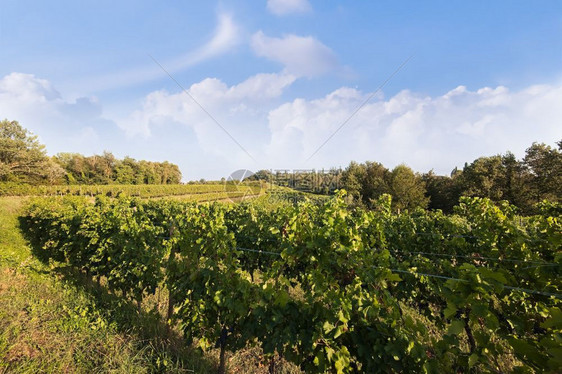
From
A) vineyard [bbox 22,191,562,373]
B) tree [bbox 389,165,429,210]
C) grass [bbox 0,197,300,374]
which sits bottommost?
grass [bbox 0,197,300,374]

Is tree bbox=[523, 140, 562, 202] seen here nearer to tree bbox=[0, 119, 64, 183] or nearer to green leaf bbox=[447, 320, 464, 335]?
green leaf bbox=[447, 320, 464, 335]

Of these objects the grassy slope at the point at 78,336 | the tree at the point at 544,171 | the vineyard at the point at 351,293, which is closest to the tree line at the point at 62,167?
the grassy slope at the point at 78,336

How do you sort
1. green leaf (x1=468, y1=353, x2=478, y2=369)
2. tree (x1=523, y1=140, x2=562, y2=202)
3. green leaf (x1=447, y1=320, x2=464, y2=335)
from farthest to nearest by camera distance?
1. tree (x1=523, y1=140, x2=562, y2=202)
2. green leaf (x1=447, y1=320, x2=464, y2=335)
3. green leaf (x1=468, y1=353, x2=478, y2=369)

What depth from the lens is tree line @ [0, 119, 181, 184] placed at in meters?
33.1

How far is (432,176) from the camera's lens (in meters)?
39.1

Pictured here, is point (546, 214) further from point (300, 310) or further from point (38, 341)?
point (38, 341)

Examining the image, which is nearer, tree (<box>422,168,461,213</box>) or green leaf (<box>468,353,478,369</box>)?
green leaf (<box>468,353,478,369</box>)

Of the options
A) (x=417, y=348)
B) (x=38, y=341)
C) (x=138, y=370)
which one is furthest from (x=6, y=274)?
(x=417, y=348)

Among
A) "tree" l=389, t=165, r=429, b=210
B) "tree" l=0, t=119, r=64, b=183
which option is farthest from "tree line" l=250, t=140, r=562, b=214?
"tree" l=0, t=119, r=64, b=183

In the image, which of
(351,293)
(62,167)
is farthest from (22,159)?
(351,293)

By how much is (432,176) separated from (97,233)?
44.6 metres

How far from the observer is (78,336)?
350 centimetres

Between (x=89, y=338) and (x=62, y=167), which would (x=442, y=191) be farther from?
(x=62, y=167)

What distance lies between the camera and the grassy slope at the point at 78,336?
2.98m
